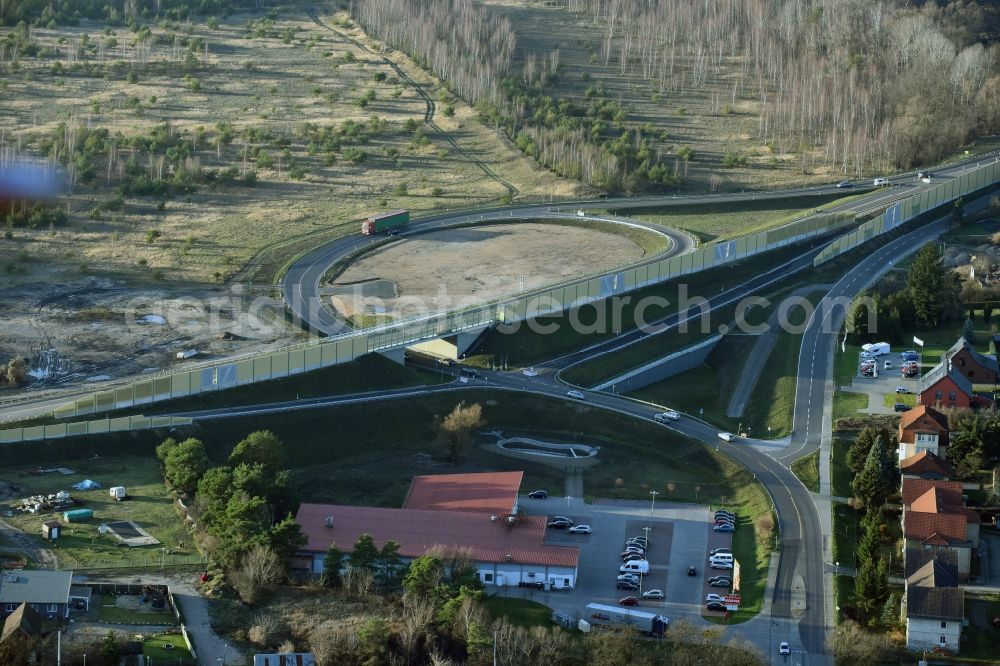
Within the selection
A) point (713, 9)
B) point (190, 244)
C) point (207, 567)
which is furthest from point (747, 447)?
point (713, 9)

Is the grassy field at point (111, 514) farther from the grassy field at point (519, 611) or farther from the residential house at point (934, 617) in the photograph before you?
the residential house at point (934, 617)

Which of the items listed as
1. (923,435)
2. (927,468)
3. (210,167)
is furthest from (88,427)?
(210,167)

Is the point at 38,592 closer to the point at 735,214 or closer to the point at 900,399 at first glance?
the point at 900,399

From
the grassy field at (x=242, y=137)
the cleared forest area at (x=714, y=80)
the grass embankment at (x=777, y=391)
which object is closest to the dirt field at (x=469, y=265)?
the grassy field at (x=242, y=137)

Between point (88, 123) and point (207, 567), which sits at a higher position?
point (88, 123)

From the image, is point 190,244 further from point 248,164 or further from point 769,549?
point 769,549

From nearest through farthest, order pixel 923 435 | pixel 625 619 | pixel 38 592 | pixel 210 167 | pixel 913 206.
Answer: pixel 38 592 < pixel 625 619 < pixel 923 435 < pixel 913 206 < pixel 210 167
